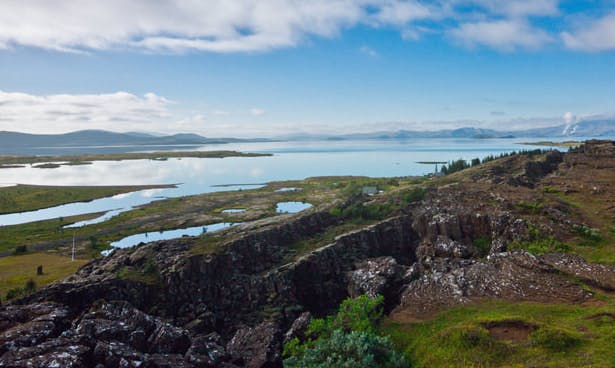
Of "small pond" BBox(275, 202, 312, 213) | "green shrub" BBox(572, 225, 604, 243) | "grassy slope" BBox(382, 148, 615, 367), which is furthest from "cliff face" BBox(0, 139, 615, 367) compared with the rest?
"small pond" BBox(275, 202, 312, 213)

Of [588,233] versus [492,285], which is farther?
[588,233]

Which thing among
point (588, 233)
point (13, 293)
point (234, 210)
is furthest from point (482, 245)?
point (234, 210)

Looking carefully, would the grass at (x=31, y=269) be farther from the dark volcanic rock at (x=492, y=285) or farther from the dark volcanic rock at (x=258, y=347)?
the dark volcanic rock at (x=492, y=285)

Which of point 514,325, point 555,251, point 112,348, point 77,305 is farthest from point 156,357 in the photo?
point 555,251

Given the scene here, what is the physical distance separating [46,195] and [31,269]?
112 metres

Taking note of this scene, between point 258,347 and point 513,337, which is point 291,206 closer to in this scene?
point 258,347

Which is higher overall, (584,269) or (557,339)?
(584,269)

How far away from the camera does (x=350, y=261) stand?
4544 centimetres

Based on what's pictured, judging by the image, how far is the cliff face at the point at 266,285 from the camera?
23922 mm

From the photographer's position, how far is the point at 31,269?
62.8m

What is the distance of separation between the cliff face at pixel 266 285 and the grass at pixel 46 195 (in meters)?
118

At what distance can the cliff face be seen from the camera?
2392cm

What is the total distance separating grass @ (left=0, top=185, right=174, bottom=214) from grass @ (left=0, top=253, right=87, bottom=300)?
73084 millimetres

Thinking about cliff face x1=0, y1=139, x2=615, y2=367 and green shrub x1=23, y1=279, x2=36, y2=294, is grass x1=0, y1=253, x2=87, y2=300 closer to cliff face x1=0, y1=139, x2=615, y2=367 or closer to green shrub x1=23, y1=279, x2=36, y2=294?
green shrub x1=23, y1=279, x2=36, y2=294
